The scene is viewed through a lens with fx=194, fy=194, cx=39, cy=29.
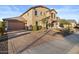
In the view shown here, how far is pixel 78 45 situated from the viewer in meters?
2.01

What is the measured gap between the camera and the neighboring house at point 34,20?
Result: 201cm

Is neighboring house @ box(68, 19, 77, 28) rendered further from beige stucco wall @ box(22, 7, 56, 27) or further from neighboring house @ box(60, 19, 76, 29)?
beige stucco wall @ box(22, 7, 56, 27)

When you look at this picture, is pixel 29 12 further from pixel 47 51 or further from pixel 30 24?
pixel 47 51

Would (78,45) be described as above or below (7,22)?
below

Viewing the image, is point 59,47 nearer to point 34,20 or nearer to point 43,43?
point 43,43

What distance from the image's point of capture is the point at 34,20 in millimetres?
2031

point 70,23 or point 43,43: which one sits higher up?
point 70,23

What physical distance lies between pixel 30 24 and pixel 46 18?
18 centimetres

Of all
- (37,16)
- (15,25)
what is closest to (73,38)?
(37,16)

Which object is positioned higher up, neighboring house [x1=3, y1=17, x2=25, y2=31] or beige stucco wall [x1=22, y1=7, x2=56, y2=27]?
beige stucco wall [x1=22, y1=7, x2=56, y2=27]

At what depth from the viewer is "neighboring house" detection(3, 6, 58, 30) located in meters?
2.01

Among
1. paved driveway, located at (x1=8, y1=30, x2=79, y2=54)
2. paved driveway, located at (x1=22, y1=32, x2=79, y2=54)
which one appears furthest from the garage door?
paved driveway, located at (x1=22, y1=32, x2=79, y2=54)

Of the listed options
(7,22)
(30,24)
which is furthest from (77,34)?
(7,22)
